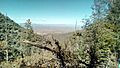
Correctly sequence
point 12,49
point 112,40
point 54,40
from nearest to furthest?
point 54,40, point 112,40, point 12,49

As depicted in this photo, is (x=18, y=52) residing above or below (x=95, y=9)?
below

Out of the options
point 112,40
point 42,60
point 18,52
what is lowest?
point 18,52

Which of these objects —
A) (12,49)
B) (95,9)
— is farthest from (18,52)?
(95,9)

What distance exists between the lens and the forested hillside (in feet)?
30.7

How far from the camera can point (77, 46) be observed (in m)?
16.3

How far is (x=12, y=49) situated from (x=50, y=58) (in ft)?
158

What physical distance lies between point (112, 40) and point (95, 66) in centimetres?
2861

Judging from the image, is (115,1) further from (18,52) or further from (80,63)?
(80,63)

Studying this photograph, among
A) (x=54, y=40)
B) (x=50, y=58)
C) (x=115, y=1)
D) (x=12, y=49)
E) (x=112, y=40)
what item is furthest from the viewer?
(x=12, y=49)

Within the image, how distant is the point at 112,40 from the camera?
38.1 m

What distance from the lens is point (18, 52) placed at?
196 feet

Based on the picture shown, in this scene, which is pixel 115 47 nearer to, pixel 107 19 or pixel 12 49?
pixel 107 19

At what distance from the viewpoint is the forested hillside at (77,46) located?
9359 millimetres

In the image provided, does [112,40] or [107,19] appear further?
[107,19]
